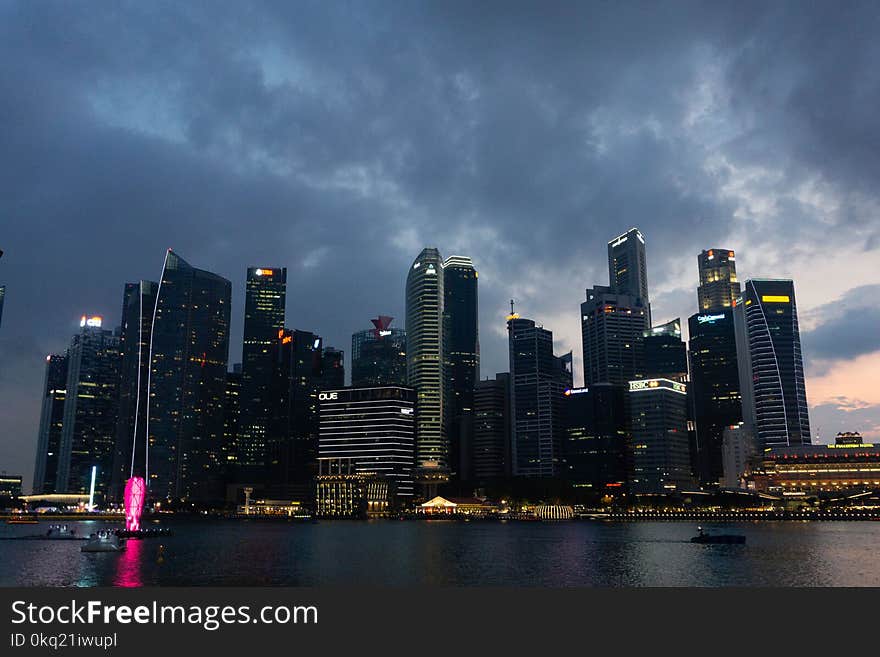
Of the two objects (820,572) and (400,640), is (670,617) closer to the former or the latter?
(400,640)

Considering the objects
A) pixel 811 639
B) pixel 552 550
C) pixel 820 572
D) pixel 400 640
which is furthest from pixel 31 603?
pixel 552 550

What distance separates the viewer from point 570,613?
27.4 meters

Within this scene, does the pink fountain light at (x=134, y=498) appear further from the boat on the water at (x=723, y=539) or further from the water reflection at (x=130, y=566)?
the boat on the water at (x=723, y=539)

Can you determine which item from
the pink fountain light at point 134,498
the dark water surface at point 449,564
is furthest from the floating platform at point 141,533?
the dark water surface at point 449,564

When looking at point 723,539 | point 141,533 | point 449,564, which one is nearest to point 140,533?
point 141,533

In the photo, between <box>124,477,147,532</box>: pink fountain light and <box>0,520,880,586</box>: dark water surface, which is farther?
<box>124,477,147,532</box>: pink fountain light

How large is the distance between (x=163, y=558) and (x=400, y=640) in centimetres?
8575

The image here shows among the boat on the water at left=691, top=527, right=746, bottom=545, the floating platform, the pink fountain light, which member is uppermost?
the pink fountain light

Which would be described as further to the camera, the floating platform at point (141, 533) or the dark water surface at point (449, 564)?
the floating platform at point (141, 533)

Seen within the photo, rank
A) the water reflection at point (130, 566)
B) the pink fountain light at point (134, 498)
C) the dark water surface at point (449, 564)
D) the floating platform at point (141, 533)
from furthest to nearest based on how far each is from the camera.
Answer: the floating platform at point (141, 533) < the pink fountain light at point (134, 498) < the dark water surface at point (449, 564) < the water reflection at point (130, 566)

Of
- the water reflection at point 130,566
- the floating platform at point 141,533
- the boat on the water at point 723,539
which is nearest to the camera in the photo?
the water reflection at point 130,566

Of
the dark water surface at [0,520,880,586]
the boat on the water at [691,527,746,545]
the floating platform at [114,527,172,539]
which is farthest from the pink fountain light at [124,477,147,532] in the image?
the boat on the water at [691,527,746,545]

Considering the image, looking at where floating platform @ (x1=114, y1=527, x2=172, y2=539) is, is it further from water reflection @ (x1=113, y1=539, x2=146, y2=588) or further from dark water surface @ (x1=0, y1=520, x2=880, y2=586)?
dark water surface @ (x1=0, y1=520, x2=880, y2=586)

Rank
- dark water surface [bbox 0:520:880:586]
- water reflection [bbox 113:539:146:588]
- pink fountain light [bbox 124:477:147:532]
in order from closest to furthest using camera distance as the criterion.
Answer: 1. water reflection [bbox 113:539:146:588]
2. dark water surface [bbox 0:520:880:586]
3. pink fountain light [bbox 124:477:147:532]
